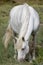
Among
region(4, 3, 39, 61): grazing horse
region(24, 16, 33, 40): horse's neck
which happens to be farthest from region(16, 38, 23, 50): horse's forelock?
region(24, 16, 33, 40): horse's neck

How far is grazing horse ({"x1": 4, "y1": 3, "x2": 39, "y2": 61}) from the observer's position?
5715 mm

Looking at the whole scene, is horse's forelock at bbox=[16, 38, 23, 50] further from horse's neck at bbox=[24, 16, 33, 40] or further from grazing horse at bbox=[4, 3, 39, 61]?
horse's neck at bbox=[24, 16, 33, 40]

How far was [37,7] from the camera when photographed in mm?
11164

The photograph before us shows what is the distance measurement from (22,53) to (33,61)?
0.54 metres

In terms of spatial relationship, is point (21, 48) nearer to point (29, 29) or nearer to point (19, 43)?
point (19, 43)

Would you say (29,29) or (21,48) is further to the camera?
(29,29)

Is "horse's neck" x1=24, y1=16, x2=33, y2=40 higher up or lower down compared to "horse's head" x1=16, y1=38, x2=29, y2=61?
higher up

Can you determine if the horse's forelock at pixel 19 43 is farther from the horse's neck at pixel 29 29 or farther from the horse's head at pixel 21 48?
the horse's neck at pixel 29 29

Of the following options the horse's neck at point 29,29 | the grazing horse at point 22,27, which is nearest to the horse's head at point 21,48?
the grazing horse at point 22,27

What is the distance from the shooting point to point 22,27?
601 centimetres

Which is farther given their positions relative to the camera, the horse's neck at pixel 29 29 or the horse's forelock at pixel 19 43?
the horse's neck at pixel 29 29

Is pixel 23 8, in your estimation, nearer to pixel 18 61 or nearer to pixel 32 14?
pixel 32 14

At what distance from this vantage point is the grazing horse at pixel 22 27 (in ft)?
18.7

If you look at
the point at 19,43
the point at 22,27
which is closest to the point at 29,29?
the point at 22,27
